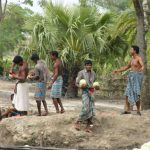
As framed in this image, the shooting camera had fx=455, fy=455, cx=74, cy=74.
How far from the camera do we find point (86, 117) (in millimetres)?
9086

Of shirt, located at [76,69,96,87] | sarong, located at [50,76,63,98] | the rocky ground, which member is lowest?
the rocky ground

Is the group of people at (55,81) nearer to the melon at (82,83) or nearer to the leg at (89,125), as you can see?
the leg at (89,125)

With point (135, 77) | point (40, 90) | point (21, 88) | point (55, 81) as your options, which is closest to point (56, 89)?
point (55, 81)

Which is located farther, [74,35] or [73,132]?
[74,35]

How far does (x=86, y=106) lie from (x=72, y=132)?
0.59 metres

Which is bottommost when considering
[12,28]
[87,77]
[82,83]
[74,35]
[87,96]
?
[87,96]

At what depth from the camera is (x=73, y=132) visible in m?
9.02

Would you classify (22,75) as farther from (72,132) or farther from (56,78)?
(72,132)

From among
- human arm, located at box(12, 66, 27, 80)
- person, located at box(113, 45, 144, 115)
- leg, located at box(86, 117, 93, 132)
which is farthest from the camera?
human arm, located at box(12, 66, 27, 80)

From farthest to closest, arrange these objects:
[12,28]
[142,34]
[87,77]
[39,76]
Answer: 1. [12,28]
2. [142,34]
3. [39,76]
4. [87,77]

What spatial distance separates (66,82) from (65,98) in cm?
67

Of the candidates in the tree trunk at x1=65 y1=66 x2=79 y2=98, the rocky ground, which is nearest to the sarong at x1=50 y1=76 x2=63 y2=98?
the rocky ground

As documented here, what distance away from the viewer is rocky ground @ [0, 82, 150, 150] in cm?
884

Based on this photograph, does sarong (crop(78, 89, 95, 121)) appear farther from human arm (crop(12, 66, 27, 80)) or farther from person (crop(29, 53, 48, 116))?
human arm (crop(12, 66, 27, 80))
